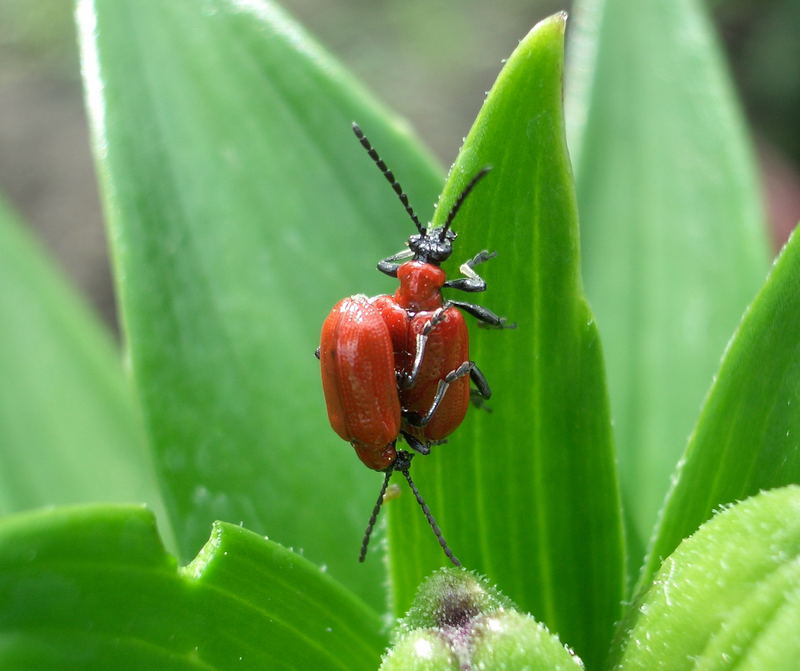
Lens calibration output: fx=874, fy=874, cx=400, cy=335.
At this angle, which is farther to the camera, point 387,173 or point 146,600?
point 387,173

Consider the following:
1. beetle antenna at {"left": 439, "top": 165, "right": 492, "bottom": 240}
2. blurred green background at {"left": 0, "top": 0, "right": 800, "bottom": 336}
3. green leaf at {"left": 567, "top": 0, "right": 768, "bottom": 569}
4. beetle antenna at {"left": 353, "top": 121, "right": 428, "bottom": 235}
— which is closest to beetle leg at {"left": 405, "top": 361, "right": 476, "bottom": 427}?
beetle antenna at {"left": 439, "top": 165, "right": 492, "bottom": 240}

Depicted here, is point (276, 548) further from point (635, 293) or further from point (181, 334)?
point (635, 293)

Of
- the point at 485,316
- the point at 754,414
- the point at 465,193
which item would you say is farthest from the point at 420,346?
the point at 754,414

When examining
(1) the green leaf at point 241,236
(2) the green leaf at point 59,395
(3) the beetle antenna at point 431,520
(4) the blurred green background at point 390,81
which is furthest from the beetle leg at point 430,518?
(4) the blurred green background at point 390,81

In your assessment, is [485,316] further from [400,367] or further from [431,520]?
[400,367]

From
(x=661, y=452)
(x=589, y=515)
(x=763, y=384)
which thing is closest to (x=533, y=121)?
(x=763, y=384)

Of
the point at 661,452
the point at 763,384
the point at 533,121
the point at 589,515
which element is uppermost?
the point at 533,121
